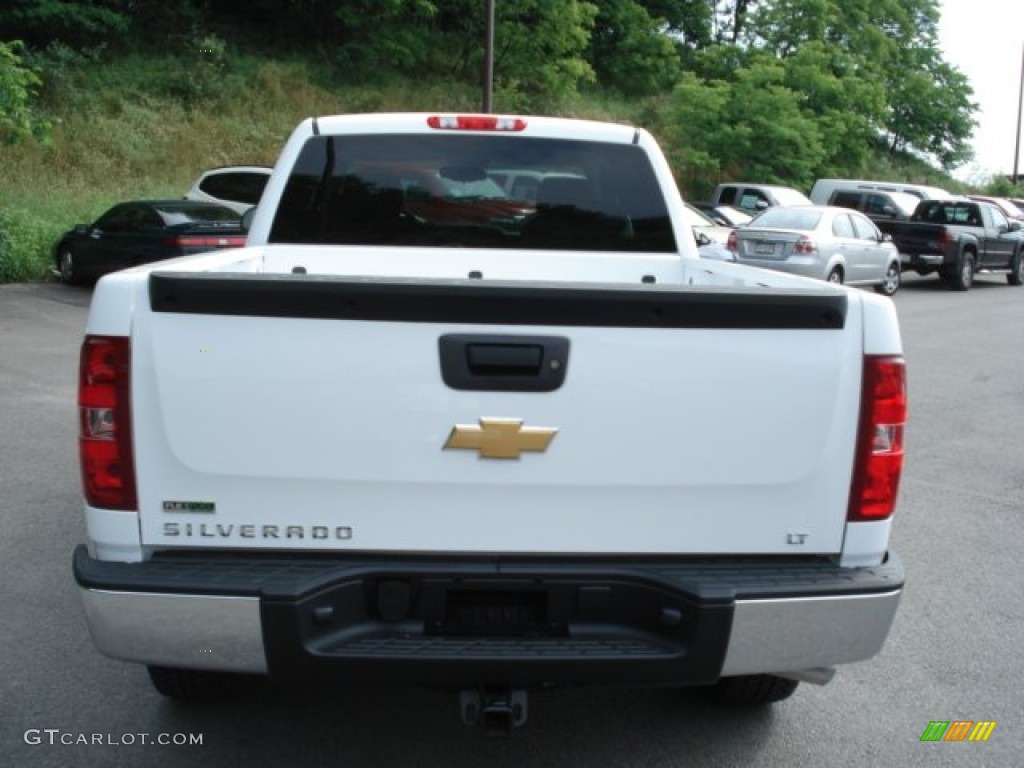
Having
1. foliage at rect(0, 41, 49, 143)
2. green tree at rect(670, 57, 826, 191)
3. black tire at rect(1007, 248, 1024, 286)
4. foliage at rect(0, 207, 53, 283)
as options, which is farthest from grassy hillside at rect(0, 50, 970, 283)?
black tire at rect(1007, 248, 1024, 286)

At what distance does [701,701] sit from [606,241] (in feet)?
6.69

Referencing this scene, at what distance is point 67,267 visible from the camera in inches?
691

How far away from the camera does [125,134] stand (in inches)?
1045

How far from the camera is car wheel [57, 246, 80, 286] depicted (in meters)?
17.3

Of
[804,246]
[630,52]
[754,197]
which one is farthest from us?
[630,52]

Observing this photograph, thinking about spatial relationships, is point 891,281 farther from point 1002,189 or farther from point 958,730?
point 1002,189

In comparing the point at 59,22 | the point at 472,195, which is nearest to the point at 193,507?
the point at 472,195

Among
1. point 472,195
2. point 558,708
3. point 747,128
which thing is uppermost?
point 472,195

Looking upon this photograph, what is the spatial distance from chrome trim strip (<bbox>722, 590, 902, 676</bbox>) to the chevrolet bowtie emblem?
68 centimetres

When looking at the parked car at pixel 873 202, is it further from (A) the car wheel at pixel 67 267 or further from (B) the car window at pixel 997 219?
(A) the car wheel at pixel 67 267

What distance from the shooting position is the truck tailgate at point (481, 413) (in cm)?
276

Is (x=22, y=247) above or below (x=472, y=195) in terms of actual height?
below

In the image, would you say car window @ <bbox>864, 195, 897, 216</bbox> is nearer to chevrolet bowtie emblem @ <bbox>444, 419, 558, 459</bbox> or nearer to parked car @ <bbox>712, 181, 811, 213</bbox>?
parked car @ <bbox>712, 181, 811, 213</bbox>

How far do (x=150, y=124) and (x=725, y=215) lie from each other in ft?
48.8
